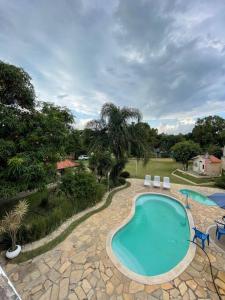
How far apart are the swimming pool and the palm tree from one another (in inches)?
198

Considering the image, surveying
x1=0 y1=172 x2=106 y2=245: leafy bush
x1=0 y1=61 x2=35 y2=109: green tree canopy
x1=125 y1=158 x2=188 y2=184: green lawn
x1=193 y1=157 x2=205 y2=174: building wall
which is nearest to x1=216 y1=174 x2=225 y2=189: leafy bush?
x1=125 y1=158 x2=188 y2=184: green lawn

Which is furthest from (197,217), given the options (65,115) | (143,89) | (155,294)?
(143,89)

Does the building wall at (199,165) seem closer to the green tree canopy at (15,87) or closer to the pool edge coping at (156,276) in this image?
the pool edge coping at (156,276)

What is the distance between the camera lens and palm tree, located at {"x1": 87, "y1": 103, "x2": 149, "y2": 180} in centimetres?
1262

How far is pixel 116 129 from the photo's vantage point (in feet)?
41.3

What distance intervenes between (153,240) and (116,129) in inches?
334

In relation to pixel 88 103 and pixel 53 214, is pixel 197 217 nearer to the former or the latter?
pixel 53 214

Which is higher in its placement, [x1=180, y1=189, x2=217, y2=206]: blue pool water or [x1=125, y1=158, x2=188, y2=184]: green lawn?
[x1=125, y1=158, x2=188, y2=184]: green lawn

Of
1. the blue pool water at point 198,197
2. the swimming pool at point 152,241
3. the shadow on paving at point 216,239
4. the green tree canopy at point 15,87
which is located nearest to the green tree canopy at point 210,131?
the blue pool water at point 198,197

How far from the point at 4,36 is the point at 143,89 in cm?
1277

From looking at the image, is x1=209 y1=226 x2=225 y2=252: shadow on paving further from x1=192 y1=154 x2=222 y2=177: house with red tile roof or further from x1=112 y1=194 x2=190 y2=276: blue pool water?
x1=192 y1=154 x2=222 y2=177: house with red tile roof

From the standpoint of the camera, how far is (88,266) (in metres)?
4.99

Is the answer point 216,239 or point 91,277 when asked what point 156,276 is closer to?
point 91,277

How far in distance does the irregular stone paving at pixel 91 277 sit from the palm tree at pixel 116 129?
25.3 feet
